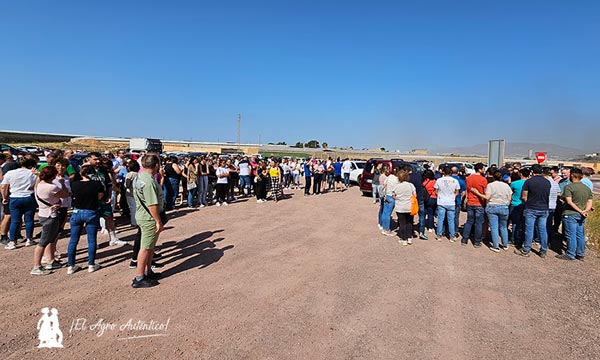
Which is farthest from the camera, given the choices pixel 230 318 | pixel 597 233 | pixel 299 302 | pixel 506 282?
pixel 597 233

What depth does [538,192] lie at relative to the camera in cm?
608

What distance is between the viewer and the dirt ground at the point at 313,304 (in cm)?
311

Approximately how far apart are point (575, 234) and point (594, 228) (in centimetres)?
430

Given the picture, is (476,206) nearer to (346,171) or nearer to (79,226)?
(79,226)

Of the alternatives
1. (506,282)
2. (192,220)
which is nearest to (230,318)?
(506,282)

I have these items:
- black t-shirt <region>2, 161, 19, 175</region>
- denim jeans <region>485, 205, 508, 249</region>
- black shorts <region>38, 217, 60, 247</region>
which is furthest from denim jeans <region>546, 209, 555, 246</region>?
black t-shirt <region>2, 161, 19, 175</region>

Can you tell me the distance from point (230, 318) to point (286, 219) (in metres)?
5.47

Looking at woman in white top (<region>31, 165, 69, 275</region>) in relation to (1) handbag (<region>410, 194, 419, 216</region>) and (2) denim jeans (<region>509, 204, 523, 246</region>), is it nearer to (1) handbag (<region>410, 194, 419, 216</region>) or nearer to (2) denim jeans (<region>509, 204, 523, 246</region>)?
(1) handbag (<region>410, 194, 419, 216</region>)

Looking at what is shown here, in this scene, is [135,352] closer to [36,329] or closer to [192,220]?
[36,329]

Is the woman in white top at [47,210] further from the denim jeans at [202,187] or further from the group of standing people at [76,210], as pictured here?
the denim jeans at [202,187]

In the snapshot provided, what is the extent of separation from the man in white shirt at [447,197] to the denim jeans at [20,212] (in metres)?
8.43

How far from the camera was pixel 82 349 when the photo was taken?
9.80ft

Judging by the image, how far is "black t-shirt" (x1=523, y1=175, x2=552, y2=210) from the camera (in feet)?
19.7

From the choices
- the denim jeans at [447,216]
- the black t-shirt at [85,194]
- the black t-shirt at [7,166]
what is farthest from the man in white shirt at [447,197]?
the black t-shirt at [7,166]
